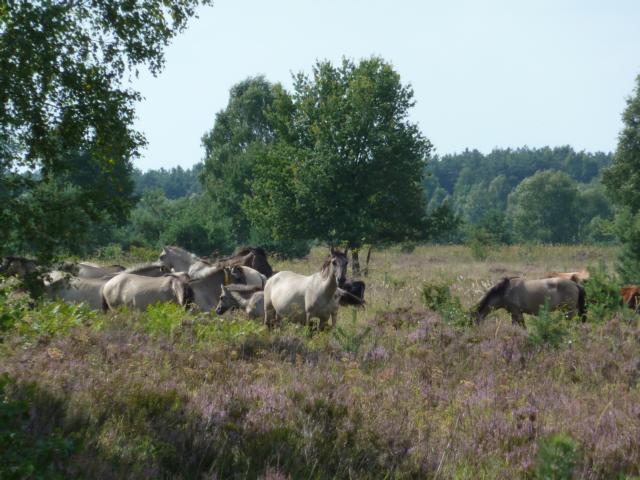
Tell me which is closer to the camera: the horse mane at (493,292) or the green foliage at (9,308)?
the green foliage at (9,308)

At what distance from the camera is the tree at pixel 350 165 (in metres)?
31.9

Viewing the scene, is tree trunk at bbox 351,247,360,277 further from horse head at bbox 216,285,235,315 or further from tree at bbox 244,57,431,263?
horse head at bbox 216,285,235,315

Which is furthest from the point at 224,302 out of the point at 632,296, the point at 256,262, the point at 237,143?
the point at 237,143

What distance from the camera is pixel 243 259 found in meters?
19.9

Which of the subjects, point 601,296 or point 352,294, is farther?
point 601,296

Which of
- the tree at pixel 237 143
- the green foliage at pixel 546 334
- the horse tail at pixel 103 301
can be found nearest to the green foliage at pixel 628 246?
the green foliage at pixel 546 334

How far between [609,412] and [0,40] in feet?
24.3

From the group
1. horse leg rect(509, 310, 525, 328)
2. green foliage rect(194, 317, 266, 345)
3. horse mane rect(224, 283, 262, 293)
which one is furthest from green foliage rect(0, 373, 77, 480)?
horse leg rect(509, 310, 525, 328)

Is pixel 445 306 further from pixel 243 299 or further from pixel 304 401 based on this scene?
pixel 304 401

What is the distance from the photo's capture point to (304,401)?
664cm

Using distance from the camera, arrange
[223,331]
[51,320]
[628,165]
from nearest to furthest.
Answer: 1. [51,320]
2. [223,331]
3. [628,165]

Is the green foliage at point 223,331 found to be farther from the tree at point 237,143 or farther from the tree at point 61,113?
the tree at point 237,143

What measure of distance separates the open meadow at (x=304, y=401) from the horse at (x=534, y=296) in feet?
11.8

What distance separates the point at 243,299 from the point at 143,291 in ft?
7.01
